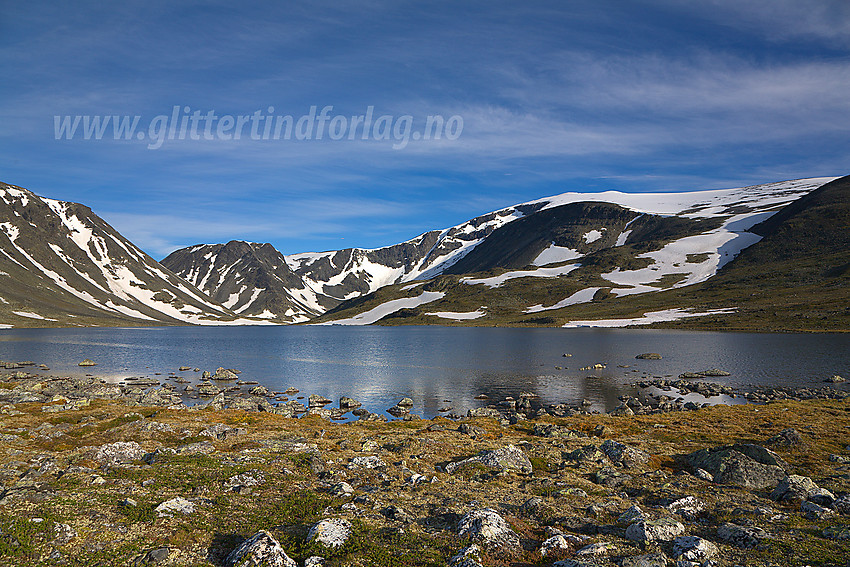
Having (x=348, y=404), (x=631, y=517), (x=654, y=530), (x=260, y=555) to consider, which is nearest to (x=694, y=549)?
(x=654, y=530)

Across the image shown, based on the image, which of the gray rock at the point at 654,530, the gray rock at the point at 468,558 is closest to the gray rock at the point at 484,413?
the gray rock at the point at 654,530

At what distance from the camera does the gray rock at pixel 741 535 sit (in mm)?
14781

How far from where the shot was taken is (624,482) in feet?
72.7

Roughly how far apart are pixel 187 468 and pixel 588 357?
9863 cm

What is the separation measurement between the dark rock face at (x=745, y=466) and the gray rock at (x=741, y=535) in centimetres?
661

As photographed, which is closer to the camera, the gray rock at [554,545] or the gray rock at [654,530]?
the gray rock at [554,545]

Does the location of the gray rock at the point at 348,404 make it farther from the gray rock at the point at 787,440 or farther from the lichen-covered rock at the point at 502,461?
the gray rock at the point at 787,440

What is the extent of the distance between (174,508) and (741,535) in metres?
18.9

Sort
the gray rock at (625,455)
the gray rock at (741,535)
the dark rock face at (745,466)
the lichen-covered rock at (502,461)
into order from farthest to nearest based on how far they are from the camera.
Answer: the gray rock at (625,455)
the lichen-covered rock at (502,461)
the dark rock face at (745,466)
the gray rock at (741,535)

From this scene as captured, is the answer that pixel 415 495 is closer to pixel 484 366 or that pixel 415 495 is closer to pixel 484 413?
pixel 484 413

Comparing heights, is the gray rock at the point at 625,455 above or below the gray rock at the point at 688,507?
below

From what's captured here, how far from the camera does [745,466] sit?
2203cm

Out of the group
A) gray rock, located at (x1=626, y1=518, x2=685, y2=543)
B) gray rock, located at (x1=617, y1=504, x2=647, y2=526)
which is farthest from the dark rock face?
gray rock, located at (x1=626, y1=518, x2=685, y2=543)

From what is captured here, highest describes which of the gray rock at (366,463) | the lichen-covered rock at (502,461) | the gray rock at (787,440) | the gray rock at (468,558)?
the gray rock at (468,558)
